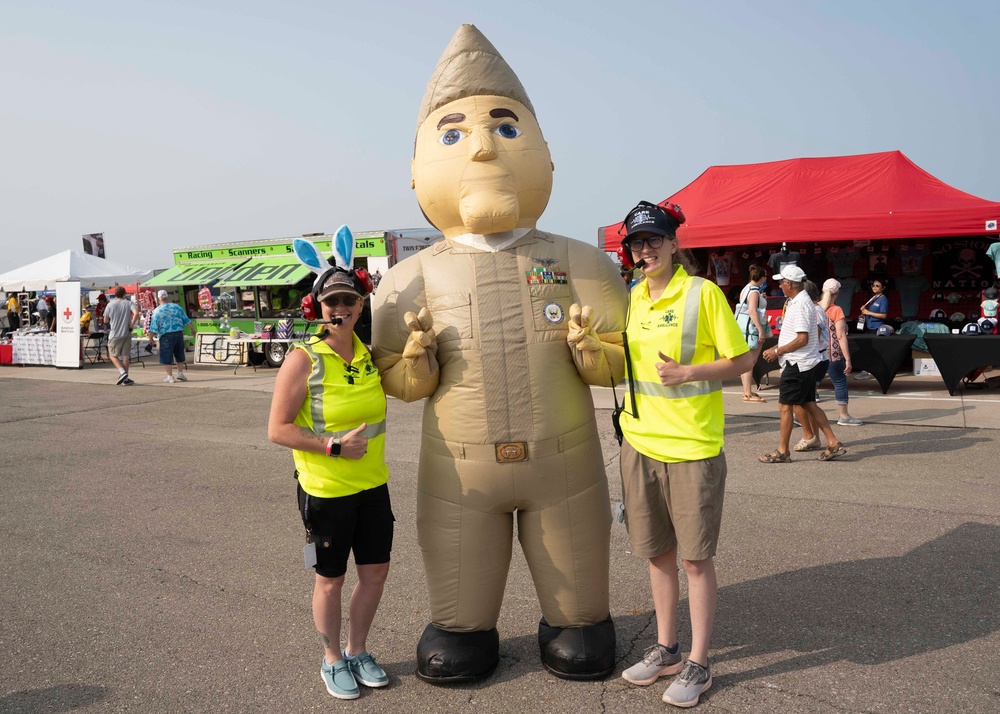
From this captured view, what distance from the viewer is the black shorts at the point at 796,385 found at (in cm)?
645

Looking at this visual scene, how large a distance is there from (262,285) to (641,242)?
13459 mm

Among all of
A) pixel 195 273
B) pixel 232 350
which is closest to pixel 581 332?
pixel 232 350

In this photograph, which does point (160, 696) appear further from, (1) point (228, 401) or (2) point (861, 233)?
(2) point (861, 233)

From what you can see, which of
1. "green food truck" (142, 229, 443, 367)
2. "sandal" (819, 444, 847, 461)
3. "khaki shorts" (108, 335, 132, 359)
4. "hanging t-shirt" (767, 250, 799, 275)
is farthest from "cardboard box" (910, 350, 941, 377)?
"khaki shorts" (108, 335, 132, 359)

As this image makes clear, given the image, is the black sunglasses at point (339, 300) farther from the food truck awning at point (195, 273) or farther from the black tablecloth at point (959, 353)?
the food truck awning at point (195, 273)

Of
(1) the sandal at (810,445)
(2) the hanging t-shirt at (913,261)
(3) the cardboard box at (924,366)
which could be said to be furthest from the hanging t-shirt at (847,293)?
(1) the sandal at (810,445)

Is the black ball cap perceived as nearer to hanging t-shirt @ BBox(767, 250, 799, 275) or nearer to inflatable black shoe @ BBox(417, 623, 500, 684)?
inflatable black shoe @ BBox(417, 623, 500, 684)

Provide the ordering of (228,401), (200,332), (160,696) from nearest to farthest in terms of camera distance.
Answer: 1. (160,696)
2. (228,401)
3. (200,332)

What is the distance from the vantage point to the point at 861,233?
11.1 m

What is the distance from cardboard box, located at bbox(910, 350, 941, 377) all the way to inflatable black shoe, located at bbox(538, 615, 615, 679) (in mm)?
8809

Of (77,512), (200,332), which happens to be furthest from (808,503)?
(200,332)

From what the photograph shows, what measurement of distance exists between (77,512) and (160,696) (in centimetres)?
314

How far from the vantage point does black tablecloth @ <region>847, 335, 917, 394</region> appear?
31.5 ft

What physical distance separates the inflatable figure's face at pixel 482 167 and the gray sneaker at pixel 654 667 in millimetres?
1854
